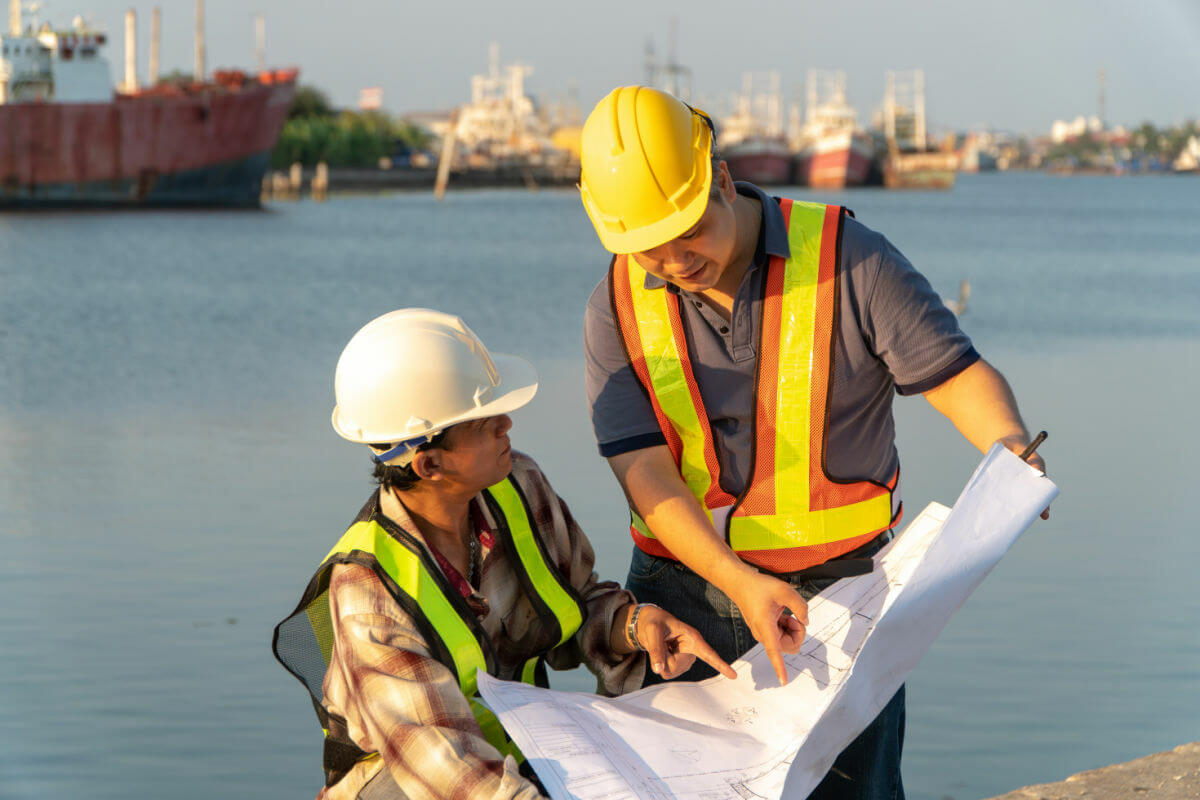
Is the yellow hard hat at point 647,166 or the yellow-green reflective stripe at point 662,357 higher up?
the yellow hard hat at point 647,166

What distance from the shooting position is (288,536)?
7.62m

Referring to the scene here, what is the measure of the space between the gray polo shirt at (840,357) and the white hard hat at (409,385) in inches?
12.3

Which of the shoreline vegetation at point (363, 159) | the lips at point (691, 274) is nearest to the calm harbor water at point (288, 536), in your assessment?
the lips at point (691, 274)

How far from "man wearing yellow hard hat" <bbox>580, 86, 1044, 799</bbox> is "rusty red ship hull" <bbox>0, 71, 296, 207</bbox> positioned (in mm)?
47064

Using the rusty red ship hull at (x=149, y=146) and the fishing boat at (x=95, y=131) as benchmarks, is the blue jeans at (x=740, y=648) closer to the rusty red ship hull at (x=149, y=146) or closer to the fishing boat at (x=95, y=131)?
the fishing boat at (x=95, y=131)

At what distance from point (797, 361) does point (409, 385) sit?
0.71 metres

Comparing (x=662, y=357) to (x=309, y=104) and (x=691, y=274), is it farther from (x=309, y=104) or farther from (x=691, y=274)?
(x=309, y=104)

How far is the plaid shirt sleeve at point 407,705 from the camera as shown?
6.86 feet

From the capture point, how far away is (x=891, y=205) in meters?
72.6

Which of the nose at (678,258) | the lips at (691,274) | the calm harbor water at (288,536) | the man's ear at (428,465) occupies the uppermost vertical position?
the nose at (678,258)

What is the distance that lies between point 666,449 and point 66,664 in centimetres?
407

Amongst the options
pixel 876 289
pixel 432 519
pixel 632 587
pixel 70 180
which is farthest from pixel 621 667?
pixel 70 180

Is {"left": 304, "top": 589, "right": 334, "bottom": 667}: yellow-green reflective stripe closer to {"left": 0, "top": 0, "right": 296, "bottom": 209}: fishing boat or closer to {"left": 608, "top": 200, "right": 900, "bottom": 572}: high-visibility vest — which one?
{"left": 608, "top": 200, "right": 900, "bottom": 572}: high-visibility vest

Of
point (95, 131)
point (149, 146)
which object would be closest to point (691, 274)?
point (95, 131)
